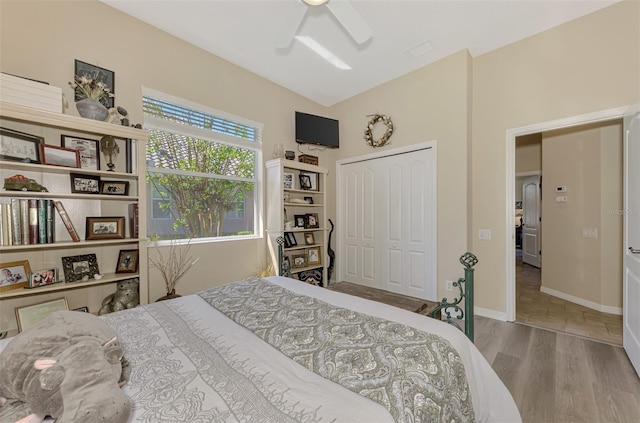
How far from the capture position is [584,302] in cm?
336

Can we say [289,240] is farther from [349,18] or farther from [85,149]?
[349,18]

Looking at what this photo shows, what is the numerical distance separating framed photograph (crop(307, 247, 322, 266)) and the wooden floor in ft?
3.65

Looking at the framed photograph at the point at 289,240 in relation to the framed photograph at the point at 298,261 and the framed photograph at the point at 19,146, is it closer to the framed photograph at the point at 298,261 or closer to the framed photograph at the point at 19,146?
the framed photograph at the point at 298,261

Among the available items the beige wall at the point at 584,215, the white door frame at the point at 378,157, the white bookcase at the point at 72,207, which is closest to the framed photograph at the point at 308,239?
the white door frame at the point at 378,157

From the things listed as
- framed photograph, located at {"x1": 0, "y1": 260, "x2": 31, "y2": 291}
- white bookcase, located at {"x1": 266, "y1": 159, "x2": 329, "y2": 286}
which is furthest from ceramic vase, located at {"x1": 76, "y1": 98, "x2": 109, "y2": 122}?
white bookcase, located at {"x1": 266, "y1": 159, "x2": 329, "y2": 286}

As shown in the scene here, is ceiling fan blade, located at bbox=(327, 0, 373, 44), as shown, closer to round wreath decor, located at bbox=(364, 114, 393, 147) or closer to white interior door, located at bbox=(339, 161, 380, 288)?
round wreath decor, located at bbox=(364, 114, 393, 147)

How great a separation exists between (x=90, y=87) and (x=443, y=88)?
354 cm

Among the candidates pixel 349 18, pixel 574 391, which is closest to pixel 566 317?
pixel 574 391

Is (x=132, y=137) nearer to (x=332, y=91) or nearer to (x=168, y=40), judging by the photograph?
(x=168, y=40)

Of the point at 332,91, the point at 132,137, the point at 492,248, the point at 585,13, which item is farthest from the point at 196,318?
the point at 585,13

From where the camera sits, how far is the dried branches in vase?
2.56 m

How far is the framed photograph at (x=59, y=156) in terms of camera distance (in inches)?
72.2

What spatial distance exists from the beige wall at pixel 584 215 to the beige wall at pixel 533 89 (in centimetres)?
115

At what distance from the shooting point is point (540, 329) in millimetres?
2688
